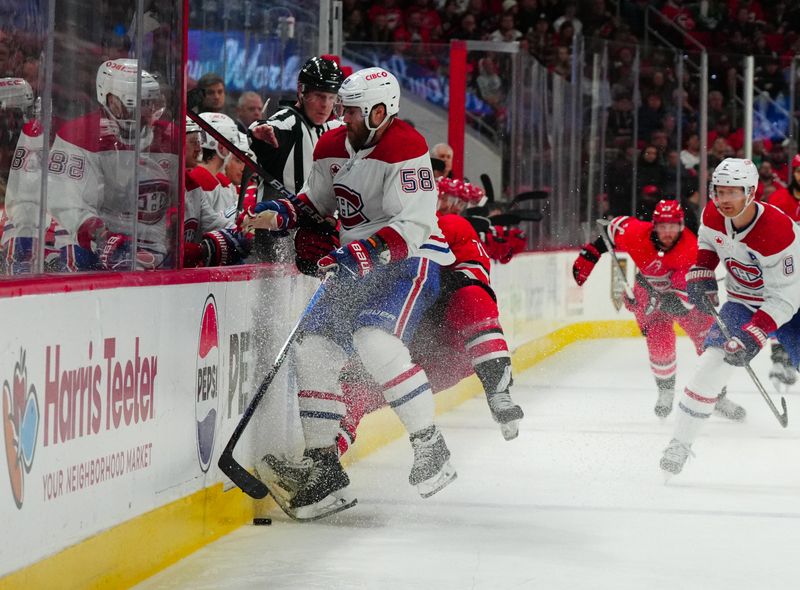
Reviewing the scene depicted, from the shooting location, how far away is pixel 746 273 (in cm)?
559

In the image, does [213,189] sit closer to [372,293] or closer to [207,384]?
[372,293]

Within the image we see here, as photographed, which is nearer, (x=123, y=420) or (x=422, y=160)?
(x=123, y=420)

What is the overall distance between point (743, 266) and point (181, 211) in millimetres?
2477

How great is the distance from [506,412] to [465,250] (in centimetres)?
59

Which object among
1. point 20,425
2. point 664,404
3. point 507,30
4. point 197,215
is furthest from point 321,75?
point 507,30

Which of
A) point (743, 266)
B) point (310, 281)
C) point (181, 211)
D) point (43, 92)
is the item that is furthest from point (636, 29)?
point (43, 92)

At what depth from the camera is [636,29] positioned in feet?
43.8

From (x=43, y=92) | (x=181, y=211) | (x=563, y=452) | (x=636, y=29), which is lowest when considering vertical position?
(x=563, y=452)

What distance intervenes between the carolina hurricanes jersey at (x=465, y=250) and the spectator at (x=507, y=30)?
7.78m

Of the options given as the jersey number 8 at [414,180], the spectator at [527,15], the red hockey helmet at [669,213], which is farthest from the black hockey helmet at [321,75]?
the spectator at [527,15]

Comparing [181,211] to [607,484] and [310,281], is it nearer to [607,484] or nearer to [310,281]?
[310,281]

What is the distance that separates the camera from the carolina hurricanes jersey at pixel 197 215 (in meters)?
4.57

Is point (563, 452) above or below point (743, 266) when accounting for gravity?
below

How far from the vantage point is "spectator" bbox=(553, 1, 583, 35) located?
12.9 metres
